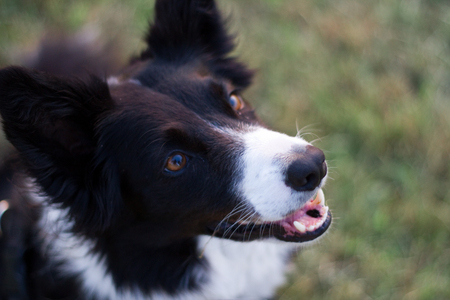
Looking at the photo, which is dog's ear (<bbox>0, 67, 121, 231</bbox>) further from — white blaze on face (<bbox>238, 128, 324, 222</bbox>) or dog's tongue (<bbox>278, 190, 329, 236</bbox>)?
dog's tongue (<bbox>278, 190, 329, 236</bbox>)

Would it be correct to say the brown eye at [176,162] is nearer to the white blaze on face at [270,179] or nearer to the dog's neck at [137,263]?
the white blaze on face at [270,179]

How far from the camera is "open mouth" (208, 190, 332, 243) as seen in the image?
212cm

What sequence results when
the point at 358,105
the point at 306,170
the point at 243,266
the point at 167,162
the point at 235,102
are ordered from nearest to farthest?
the point at 306,170
the point at 167,162
the point at 235,102
the point at 243,266
the point at 358,105

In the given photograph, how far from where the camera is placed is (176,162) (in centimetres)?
200

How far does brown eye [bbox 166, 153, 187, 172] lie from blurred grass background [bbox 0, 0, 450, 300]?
0.92m

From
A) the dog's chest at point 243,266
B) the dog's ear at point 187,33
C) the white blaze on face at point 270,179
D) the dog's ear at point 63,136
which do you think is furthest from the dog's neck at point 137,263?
the dog's ear at point 187,33

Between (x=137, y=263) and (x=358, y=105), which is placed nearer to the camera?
(x=137, y=263)

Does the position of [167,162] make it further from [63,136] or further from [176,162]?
[63,136]

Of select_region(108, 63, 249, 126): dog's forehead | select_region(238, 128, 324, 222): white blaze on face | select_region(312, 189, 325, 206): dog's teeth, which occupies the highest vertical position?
select_region(108, 63, 249, 126): dog's forehead

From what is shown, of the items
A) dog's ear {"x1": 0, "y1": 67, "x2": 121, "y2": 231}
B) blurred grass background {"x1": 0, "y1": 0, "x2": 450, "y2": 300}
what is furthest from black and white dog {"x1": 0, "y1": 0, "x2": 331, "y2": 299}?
blurred grass background {"x1": 0, "y1": 0, "x2": 450, "y2": 300}

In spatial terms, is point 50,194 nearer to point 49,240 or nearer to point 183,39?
point 49,240

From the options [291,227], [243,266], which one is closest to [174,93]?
[291,227]

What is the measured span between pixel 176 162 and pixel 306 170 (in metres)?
0.64

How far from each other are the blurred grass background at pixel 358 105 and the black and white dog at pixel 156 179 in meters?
0.72
